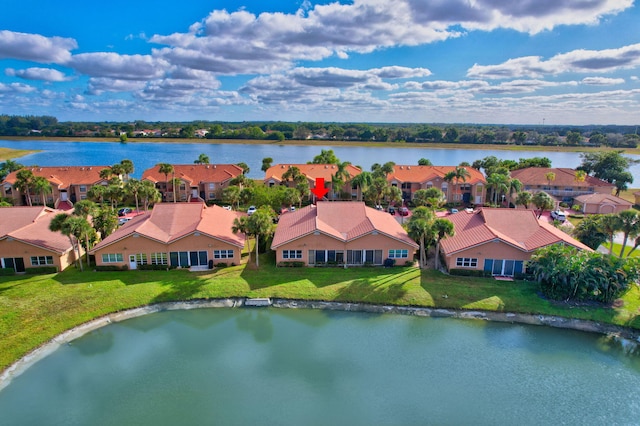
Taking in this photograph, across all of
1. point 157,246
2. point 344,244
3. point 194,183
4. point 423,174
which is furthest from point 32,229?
point 423,174

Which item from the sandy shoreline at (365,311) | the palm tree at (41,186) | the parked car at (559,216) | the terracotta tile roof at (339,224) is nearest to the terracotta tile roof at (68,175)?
the palm tree at (41,186)

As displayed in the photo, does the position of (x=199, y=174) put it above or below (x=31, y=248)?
above

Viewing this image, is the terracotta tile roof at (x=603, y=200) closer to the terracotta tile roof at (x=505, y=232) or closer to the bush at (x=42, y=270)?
the terracotta tile roof at (x=505, y=232)

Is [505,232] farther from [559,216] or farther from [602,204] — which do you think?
[602,204]

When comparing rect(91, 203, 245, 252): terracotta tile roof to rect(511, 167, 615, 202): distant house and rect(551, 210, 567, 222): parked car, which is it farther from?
rect(511, 167, 615, 202): distant house

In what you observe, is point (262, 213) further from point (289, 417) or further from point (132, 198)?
point (132, 198)
